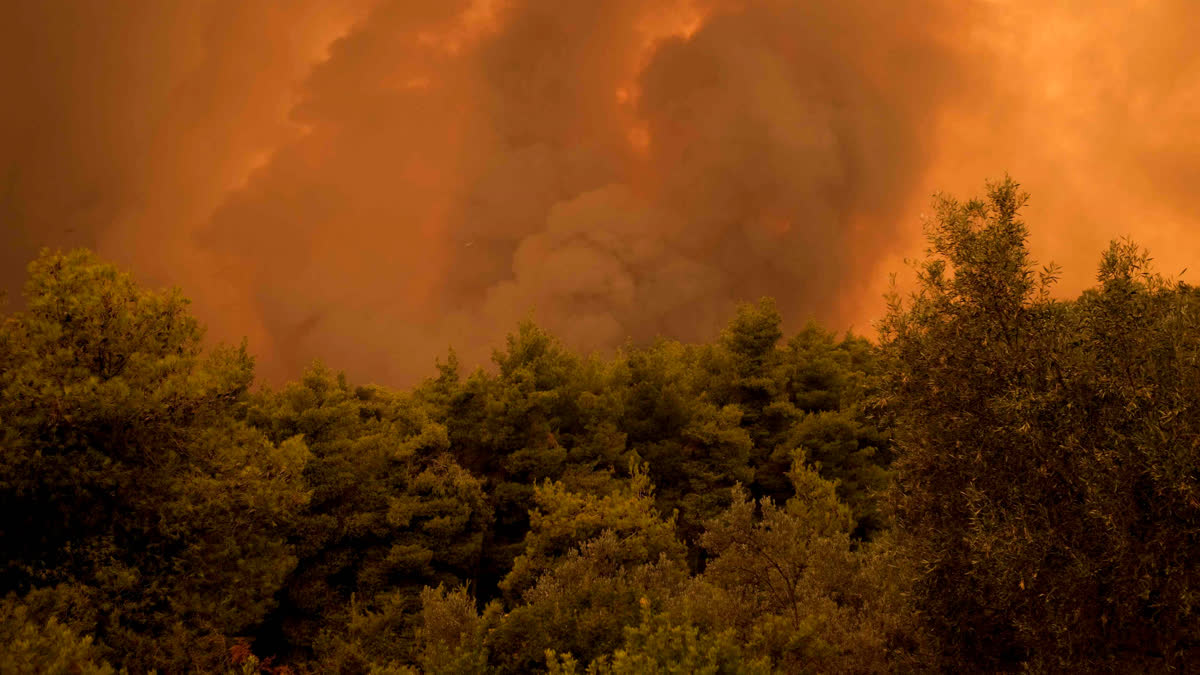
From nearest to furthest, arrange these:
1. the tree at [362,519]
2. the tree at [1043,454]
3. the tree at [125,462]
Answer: the tree at [1043,454]
the tree at [125,462]
the tree at [362,519]

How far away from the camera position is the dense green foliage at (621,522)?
14.0m

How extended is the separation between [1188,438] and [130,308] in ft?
91.6

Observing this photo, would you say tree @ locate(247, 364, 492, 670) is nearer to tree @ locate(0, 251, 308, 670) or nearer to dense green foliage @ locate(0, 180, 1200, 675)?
dense green foliage @ locate(0, 180, 1200, 675)

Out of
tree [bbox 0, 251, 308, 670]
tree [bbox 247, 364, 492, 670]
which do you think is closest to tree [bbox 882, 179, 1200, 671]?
tree [bbox 0, 251, 308, 670]

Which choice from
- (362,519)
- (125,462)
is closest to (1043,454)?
(125,462)

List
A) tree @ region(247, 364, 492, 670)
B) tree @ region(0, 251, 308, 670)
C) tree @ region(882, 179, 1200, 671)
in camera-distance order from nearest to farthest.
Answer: tree @ region(882, 179, 1200, 671) → tree @ region(0, 251, 308, 670) → tree @ region(247, 364, 492, 670)

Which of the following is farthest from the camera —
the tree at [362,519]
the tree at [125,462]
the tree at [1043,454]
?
the tree at [362,519]

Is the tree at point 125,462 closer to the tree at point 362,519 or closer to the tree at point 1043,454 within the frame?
the tree at point 362,519

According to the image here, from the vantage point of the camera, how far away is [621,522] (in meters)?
21.1

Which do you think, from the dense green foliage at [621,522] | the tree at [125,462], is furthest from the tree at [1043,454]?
the tree at [125,462]

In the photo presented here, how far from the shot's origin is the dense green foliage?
14.0m

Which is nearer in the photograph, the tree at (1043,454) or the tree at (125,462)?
the tree at (1043,454)

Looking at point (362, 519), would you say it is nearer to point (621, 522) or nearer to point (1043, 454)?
point (621, 522)

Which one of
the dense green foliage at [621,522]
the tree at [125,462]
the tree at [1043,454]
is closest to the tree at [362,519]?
the dense green foliage at [621,522]
